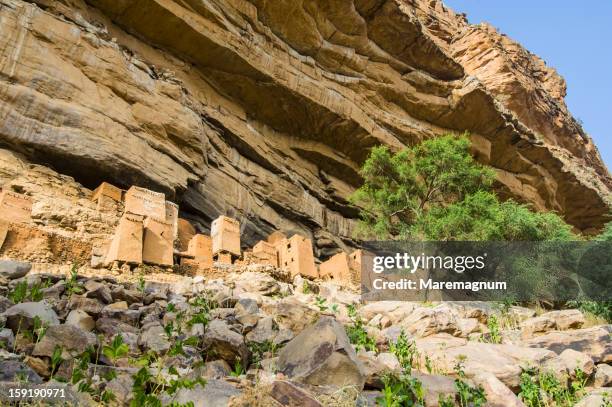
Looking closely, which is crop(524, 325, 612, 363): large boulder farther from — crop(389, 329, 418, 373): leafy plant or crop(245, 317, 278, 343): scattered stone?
crop(245, 317, 278, 343): scattered stone

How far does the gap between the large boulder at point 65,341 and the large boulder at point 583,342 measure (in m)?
6.29

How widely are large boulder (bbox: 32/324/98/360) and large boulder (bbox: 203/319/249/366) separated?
1.35 metres

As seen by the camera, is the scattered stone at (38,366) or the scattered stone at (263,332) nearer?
the scattered stone at (38,366)

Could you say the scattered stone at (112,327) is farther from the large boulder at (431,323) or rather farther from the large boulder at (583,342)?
the large boulder at (583,342)

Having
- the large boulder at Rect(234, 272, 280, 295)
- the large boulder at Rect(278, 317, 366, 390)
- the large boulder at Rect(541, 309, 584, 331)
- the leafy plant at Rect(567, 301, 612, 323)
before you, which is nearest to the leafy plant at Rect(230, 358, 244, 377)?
the large boulder at Rect(278, 317, 366, 390)

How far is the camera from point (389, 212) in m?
20.0

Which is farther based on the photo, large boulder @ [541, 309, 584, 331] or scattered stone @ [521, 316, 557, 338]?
large boulder @ [541, 309, 584, 331]

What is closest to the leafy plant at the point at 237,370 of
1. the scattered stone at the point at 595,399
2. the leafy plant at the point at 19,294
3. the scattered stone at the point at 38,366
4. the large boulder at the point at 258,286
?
the scattered stone at the point at 38,366

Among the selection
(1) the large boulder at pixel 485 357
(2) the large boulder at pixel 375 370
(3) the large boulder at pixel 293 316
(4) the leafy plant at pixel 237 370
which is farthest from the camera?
(3) the large boulder at pixel 293 316

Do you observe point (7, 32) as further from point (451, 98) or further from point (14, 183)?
point (451, 98)

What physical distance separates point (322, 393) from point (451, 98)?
3078cm

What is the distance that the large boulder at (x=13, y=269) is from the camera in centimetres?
935

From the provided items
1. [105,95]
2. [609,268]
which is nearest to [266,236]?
[105,95]

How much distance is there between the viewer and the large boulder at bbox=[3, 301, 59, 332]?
19.5ft
